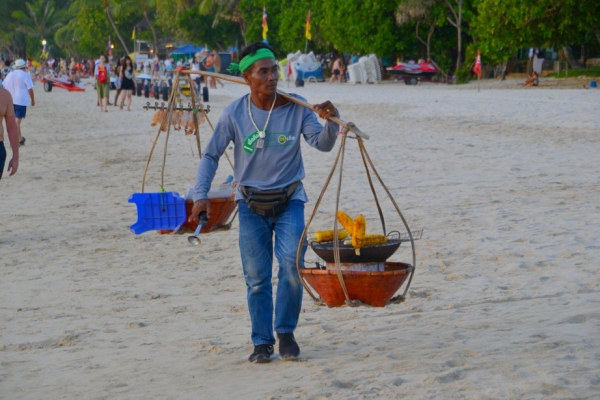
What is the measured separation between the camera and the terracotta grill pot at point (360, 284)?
173 inches

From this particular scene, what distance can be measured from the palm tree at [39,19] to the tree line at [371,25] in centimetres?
34

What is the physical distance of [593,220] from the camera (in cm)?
832

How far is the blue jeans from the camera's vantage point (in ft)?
15.0

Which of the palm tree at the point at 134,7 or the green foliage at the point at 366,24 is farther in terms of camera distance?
the palm tree at the point at 134,7

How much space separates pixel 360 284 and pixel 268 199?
591 millimetres

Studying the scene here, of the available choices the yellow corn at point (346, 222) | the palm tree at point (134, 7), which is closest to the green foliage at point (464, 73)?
the yellow corn at point (346, 222)

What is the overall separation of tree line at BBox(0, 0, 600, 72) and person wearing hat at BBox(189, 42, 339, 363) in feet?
74.5

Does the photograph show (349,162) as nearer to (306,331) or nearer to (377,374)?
(306,331)

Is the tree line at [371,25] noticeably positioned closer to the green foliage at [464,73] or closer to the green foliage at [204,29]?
the green foliage at [204,29]

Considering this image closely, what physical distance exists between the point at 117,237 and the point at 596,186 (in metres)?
5.07

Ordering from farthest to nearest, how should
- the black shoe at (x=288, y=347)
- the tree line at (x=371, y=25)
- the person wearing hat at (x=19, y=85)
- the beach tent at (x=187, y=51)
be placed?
the beach tent at (x=187, y=51) < the tree line at (x=371, y=25) < the person wearing hat at (x=19, y=85) < the black shoe at (x=288, y=347)

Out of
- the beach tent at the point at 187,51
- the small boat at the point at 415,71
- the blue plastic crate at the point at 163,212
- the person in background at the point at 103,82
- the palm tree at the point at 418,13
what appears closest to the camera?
the blue plastic crate at the point at 163,212

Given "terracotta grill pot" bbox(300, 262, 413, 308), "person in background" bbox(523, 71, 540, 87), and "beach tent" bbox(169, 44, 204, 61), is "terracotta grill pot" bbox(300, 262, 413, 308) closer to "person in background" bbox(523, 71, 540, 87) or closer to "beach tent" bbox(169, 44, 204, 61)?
"person in background" bbox(523, 71, 540, 87)

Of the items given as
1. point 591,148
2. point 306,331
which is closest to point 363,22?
point 591,148
